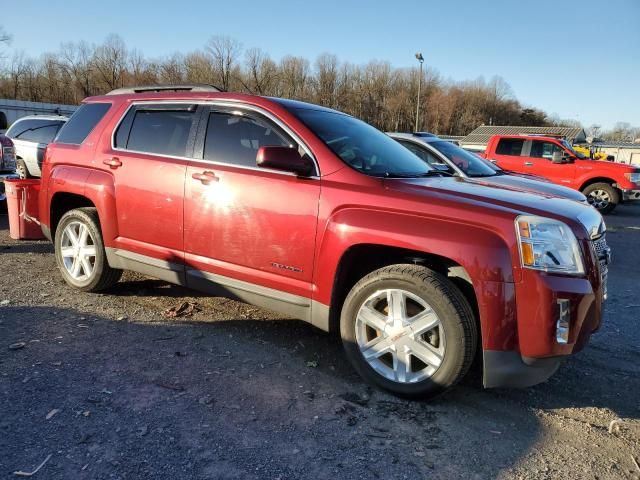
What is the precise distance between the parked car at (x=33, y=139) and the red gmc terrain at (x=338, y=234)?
8291 millimetres

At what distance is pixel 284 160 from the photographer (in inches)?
128

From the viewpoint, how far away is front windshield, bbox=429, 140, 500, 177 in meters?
7.66

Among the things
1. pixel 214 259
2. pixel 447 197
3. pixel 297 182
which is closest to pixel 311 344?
pixel 214 259

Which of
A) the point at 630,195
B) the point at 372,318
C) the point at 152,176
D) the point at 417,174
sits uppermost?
the point at 417,174

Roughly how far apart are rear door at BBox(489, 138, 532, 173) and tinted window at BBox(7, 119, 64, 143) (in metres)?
11.7

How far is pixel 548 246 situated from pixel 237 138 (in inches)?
92.7

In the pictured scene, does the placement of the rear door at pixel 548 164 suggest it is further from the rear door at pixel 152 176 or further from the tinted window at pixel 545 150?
the rear door at pixel 152 176

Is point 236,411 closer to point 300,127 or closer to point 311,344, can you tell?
point 311,344

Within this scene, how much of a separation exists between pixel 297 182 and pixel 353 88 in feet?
316

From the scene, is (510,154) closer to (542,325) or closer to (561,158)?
(561,158)

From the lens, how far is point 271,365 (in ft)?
11.3

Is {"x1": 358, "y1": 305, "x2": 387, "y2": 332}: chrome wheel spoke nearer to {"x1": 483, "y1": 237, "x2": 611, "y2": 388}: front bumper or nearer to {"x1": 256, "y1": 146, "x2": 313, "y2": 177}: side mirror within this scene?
{"x1": 483, "y1": 237, "x2": 611, "y2": 388}: front bumper

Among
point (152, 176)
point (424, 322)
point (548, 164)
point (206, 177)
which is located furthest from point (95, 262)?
point (548, 164)

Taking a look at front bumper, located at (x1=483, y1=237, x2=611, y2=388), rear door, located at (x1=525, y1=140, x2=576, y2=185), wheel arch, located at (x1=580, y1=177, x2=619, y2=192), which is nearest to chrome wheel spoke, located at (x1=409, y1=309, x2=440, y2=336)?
front bumper, located at (x1=483, y1=237, x2=611, y2=388)
